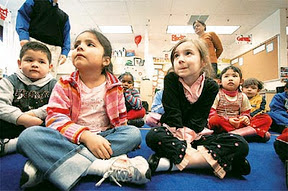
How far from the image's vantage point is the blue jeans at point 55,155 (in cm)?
57

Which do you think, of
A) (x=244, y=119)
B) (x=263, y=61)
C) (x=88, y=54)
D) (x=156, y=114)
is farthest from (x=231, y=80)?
(x=263, y=61)

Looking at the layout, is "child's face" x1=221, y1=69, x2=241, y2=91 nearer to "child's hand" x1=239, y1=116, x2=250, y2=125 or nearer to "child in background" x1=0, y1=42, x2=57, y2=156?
"child's hand" x1=239, y1=116, x2=250, y2=125

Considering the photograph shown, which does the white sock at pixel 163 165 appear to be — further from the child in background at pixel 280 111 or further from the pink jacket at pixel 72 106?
the child in background at pixel 280 111

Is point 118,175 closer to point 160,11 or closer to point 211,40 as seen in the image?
point 211,40

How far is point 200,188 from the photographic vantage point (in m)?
0.64

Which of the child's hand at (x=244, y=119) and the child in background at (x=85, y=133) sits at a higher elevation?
the child in background at (x=85, y=133)

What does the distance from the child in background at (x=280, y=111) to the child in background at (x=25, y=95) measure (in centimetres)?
209

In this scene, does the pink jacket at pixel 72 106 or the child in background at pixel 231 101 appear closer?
the pink jacket at pixel 72 106

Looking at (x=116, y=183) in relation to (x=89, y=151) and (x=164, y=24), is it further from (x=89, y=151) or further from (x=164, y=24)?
(x=164, y=24)

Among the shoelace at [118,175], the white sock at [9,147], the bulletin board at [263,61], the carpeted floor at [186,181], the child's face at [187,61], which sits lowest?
the carpeted floor at [186,181]

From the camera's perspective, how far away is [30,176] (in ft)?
1.80

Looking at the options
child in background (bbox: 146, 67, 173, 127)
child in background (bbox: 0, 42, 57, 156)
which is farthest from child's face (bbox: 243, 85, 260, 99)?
child in background (bbox: 0, 42, 57, 156)

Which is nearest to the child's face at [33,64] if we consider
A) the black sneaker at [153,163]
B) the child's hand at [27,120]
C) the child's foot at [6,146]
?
the child's hand at [27,120]

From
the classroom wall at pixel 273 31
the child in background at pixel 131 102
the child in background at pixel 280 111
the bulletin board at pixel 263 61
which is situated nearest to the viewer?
the child in background at pixel 280 111
